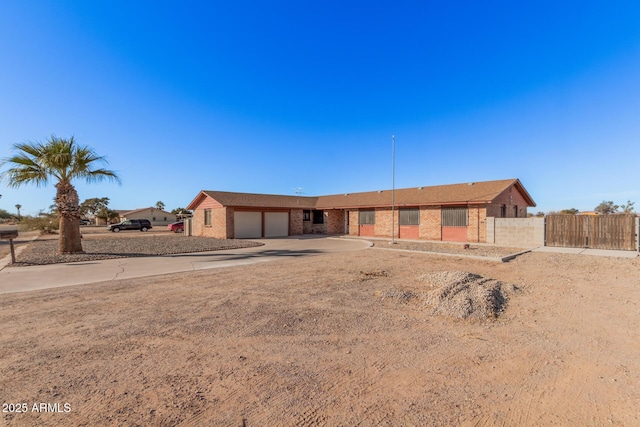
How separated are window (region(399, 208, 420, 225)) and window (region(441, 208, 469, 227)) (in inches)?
82.5

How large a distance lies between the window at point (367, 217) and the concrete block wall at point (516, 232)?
9.50 meters

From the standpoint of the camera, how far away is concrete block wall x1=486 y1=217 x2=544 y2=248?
17.7 m

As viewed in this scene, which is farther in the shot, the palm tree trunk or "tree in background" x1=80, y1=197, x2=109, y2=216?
"tree in background" x1=80, y1=197, x2=109, y2=216

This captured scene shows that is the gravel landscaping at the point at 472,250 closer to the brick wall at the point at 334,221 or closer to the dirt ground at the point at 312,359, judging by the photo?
the dirt ground at the point at 312,359

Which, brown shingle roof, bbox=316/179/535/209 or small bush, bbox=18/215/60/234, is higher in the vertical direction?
brown shingle roof, bbox=316/179/535/209

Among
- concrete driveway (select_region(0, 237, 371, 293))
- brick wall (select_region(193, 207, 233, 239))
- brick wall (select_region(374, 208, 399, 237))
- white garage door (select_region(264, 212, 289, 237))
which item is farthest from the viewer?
white garage door (select_region(264, 212, 289, 237))

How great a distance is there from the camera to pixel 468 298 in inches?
245

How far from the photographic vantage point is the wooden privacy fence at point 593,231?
15.0m

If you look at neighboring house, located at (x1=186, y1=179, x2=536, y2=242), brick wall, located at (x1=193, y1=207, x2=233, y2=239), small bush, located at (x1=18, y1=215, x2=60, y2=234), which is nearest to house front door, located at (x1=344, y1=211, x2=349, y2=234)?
neighboring house, located at (x1=186, y1=179, x2=536, y2=242)

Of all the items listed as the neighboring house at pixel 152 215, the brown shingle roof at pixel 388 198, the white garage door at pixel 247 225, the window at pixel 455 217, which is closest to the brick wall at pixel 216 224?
the white garage door at pixel 247 225

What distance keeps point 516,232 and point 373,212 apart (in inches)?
443

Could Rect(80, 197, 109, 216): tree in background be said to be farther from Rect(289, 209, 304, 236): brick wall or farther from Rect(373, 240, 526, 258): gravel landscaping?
Rect(373, 240, 526, 258): gravel landscaping

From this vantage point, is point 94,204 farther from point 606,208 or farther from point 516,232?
point 606,208

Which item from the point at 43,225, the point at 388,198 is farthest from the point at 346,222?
the point at 43,225
